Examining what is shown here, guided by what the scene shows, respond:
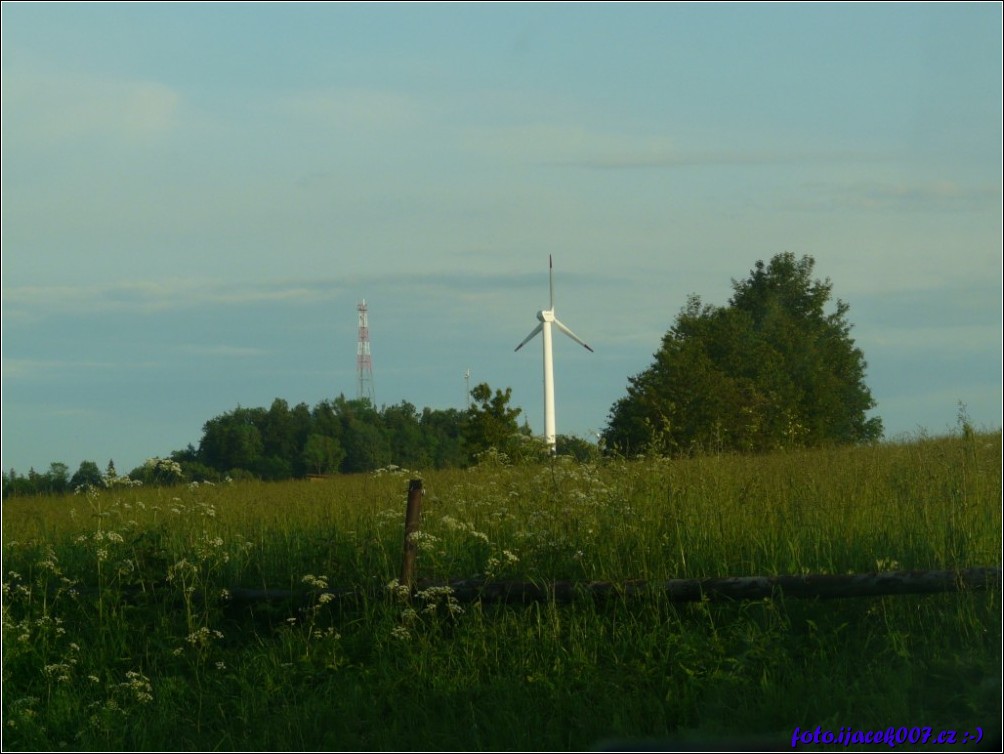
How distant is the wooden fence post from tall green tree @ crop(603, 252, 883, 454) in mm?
16891

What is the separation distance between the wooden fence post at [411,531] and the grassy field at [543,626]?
12 centimetres

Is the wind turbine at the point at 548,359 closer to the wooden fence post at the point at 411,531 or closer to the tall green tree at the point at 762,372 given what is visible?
the tall green tree at the point at 762,372

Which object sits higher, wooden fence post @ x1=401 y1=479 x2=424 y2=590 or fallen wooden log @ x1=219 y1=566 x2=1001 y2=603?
wooden fence post @ x1=401 y1=479 x2=424 y2=590

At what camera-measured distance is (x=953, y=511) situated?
8.85 m

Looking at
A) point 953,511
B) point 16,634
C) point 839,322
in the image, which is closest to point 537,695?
point 953,511

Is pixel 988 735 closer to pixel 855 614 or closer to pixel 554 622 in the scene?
pixel 855 614

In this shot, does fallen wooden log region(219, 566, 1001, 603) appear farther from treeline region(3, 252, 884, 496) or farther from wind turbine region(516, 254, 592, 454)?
wind turbine region(516, 254, 592, 454)

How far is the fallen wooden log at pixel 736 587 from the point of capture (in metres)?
7.70

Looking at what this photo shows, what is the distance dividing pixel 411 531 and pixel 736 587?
111 inches

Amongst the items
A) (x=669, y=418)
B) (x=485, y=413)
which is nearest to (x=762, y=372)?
(x=485, y=413)

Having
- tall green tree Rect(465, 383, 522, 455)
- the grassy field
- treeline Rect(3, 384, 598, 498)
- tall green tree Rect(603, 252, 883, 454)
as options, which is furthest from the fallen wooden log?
tall green tree Rect(465, 383, 522, 455)

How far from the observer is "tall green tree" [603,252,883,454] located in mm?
40812

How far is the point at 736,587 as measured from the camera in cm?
834

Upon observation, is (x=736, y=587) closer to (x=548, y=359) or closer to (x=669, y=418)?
(x=669, y=418)
